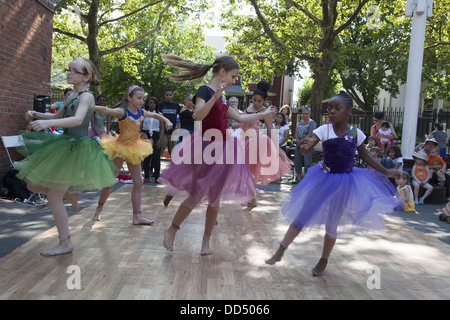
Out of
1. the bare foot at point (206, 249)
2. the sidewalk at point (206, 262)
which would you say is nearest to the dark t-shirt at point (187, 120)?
the sidewalk at point (206, 262)

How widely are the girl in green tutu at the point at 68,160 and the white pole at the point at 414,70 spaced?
32.7 feet

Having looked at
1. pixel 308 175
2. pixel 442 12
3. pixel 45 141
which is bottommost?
pixel 308 175

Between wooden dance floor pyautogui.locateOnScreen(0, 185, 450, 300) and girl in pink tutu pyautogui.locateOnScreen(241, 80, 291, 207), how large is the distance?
37.3 inches

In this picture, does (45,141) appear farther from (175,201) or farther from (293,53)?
(293,53)

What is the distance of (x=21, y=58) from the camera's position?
9.10 metres

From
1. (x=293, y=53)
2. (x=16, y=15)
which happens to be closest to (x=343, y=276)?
(x=16, y=15)

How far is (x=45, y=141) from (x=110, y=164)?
73 centimetres

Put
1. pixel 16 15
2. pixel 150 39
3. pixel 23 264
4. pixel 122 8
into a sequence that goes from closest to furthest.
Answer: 1. pixel 23 264
2. pixel 16 15
3. pixel 122 8
4. pixel 150 39

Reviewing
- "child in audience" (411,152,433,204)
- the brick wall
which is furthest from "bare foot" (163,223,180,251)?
"child in audience" (411,152,433,204)

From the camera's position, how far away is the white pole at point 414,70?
1276cm

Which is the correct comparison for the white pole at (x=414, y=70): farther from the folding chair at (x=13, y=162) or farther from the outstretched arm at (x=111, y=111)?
the folding chair at (x=13, y=162)

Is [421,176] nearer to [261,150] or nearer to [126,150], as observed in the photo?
[261,150]

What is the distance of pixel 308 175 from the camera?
4828 millimetres

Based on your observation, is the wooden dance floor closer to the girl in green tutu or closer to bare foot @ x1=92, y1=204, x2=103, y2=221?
bare foot @ x1=92, y1=204, x2=103, y2=221
